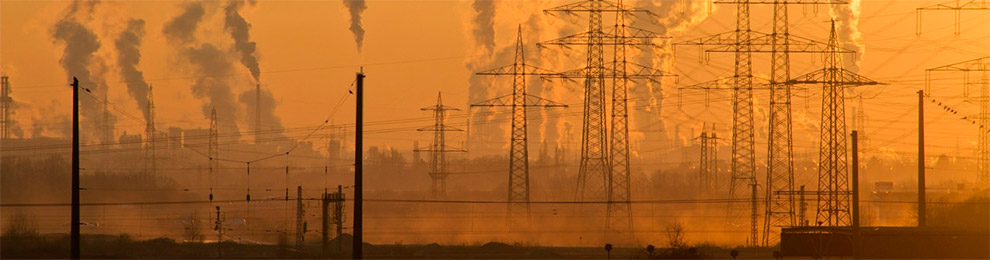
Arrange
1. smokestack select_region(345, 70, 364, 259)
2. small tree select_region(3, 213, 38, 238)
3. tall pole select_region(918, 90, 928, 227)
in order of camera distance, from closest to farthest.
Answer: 1. smokestack select_region(345, 70, 364, 259)
2. tall pole select_region(918, 90, 928, 227)
3. small tree select_region(3, 213, 38, 238)

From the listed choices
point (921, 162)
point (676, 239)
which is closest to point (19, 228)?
point (676, 239)

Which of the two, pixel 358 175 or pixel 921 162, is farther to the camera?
pixel 921 162

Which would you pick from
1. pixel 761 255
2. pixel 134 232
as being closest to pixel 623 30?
pixel 761 255

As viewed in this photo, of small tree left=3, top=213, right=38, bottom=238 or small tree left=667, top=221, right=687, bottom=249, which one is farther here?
small tree left=3, top=213, right=38, bottom=238

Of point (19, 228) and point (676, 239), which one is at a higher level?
point (676, 239)

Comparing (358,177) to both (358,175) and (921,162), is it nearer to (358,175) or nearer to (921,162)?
(358,175)

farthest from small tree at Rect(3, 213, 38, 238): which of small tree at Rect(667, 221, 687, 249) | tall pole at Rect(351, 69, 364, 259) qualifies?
tall pole at Rect(351, 69, 364, 259)

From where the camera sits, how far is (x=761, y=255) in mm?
82812

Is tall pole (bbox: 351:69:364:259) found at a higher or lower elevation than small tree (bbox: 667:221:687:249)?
higher

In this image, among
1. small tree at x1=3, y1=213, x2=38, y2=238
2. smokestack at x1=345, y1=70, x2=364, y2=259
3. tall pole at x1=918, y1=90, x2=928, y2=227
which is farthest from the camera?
small tree at x1=3, y1=213, x2=38, y2=238

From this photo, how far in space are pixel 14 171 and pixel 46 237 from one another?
42.1 metres

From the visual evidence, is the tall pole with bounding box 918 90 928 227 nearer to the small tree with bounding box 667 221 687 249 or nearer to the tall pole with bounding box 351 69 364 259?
the small tree with bounding box 667 221 687 249

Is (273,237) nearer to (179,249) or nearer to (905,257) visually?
(179,249)

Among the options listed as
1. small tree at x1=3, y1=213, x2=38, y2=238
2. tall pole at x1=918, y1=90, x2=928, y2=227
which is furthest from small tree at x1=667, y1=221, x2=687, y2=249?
small tree at x1=3, y1=213, x2=38, y2=238
